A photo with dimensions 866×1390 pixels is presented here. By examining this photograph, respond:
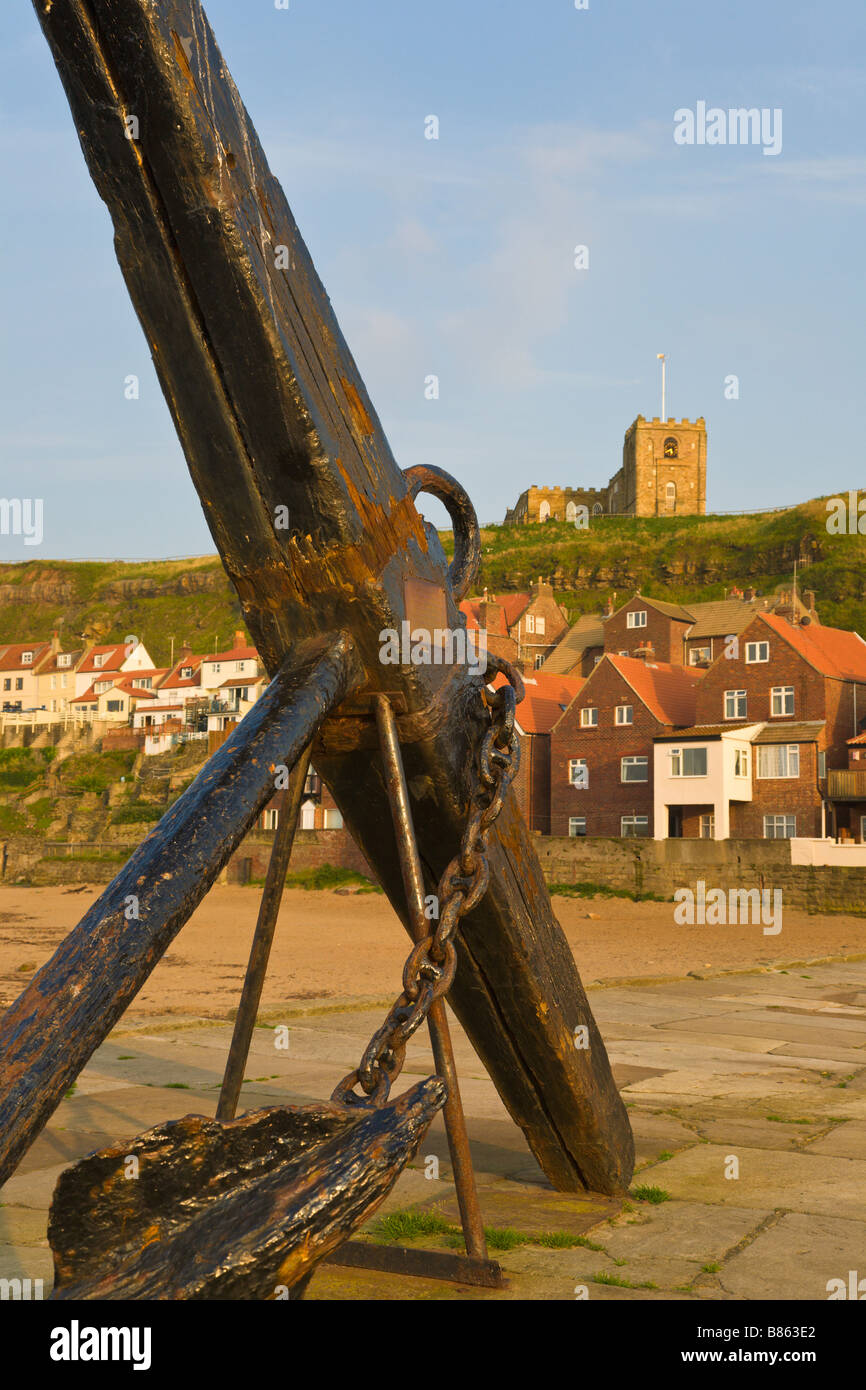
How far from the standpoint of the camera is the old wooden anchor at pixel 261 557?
2.06 meters

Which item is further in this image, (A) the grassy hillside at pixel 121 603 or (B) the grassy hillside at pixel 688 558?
(A) the grassy hillside at pixel 121 603

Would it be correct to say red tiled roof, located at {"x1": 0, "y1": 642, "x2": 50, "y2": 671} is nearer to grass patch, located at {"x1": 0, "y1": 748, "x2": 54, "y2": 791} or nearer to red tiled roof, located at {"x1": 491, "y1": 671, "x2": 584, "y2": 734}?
grass patch, located at {"x1": 0, "y1": 748, "x2": 54, "y2": 791}

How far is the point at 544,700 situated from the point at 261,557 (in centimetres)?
4509

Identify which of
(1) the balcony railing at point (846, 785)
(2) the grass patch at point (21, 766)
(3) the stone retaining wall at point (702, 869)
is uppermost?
(1) the balcony railing at point (846, 785)

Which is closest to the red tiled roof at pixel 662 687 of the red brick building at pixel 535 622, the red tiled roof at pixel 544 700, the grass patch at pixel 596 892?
the red tiled roof at pixel 544 700

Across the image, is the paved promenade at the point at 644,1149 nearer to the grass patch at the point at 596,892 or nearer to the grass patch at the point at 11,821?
the grass patch at the point at 596,892

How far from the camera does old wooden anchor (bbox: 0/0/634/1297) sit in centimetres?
206

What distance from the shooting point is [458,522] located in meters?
3.64

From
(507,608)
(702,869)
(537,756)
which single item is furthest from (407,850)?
(507,608)

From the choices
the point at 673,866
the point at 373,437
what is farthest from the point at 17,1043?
the point at 673,866

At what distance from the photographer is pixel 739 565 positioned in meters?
98.6

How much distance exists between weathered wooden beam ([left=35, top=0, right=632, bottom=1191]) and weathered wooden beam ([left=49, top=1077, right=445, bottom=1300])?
142 centimetres
